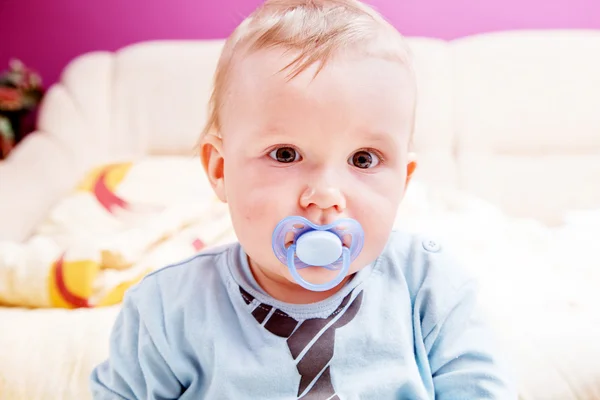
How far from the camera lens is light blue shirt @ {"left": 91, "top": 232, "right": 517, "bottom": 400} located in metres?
0.68

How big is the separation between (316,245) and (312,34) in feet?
0.78

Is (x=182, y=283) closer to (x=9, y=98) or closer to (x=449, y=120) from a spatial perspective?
(x=449, y=120)

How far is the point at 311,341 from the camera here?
69 cm

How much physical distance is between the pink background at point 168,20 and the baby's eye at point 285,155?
172cm

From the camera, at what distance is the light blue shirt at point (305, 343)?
0.68m

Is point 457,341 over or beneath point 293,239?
beneath

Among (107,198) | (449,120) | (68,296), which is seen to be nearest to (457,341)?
(68,296)

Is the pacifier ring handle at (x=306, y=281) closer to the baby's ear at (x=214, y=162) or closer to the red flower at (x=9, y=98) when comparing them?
the baby's ear at (x=214, y=162)

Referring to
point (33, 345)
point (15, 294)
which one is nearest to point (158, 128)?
point (15, 294)

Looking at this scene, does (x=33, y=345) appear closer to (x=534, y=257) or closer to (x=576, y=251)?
(x=534, y=257)

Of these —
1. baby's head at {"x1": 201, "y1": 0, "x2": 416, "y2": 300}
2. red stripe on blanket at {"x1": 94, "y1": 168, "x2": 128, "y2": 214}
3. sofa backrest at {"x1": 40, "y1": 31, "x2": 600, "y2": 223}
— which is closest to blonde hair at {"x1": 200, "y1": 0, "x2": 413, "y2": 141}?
baby's head at {"x1": 201, "y1": 0, "x2": 416, "y2": 300}

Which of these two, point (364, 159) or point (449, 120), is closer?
point (364, 159)

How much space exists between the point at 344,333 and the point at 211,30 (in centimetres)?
188

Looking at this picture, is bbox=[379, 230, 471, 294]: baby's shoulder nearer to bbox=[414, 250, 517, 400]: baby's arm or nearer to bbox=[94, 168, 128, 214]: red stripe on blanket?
bbox=[414, 250, 517, 400]: baby's arm
